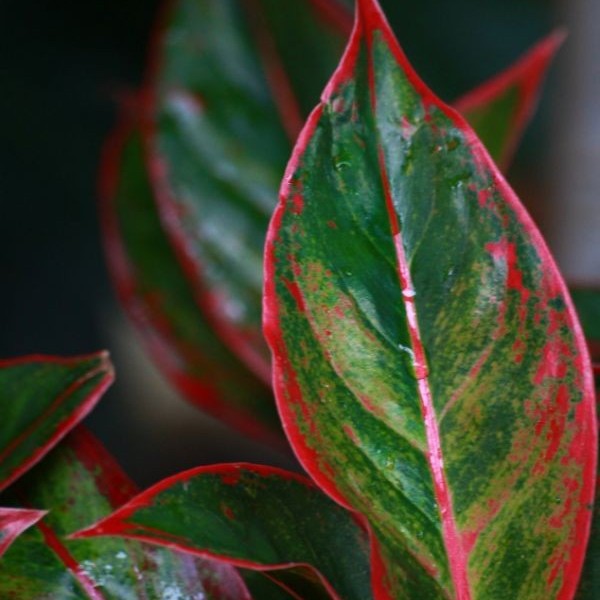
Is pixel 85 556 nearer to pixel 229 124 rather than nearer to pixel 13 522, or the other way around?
pixel 13 522

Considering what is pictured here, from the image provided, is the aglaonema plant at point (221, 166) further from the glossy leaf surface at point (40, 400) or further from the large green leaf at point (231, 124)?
the glossy leaf surface at point (40, 400)

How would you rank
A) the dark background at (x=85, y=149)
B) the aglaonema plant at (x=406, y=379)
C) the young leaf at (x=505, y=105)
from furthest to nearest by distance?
the dark background at (x=85, y=149) < the young leaf at (x=505, y=105) < the aglaonema plant at (x=406, y=379)

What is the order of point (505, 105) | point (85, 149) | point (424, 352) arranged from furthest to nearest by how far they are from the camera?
point (85, 149) < point (505, 105) < point (424, 352)

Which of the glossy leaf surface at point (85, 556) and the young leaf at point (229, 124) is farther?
the young leaf at point (229, 124)

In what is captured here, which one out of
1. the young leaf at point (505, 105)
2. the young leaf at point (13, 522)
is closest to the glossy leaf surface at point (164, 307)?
the young leaf at point (505, 105)

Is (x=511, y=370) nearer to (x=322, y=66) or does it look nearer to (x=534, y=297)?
(x=534, y=297)

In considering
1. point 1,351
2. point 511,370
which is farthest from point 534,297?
point 1,351

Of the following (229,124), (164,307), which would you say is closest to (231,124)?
(229,124)
